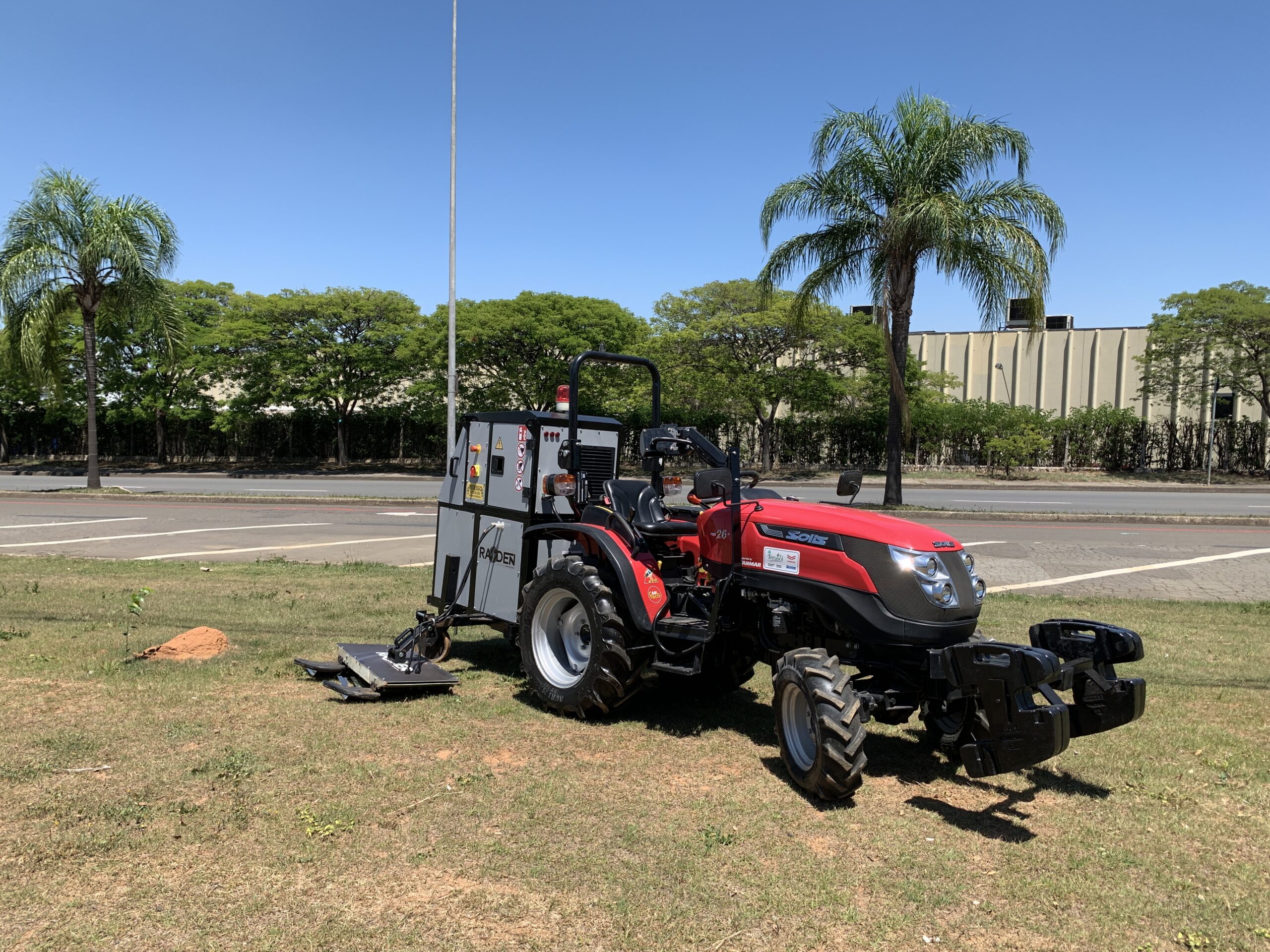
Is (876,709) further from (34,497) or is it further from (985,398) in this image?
(985,398)

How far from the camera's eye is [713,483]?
16.2 feet

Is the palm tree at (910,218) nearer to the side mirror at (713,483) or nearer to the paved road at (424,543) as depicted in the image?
the paved road at (424,543)

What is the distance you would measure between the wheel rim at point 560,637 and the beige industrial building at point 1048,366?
1322 inches

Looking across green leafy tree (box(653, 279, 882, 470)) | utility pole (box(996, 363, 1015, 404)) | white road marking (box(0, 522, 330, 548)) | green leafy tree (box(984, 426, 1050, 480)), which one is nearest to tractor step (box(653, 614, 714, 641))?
white road marking (box(0, 522, 330, 548))

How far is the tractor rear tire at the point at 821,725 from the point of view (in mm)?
4246

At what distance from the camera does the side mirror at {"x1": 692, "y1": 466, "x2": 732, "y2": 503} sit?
4.94 metres

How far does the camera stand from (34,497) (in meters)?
22.8

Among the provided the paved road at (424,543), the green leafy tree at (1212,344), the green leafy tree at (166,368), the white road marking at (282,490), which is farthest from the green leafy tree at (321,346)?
the green leafy tree at (1212,344)

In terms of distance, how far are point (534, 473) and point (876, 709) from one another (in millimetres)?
2835

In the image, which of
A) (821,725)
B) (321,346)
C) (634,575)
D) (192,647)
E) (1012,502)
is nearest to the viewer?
(821,725)

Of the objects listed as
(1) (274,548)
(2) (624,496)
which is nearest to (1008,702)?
(2) (624,496)

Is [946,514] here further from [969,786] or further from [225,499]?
[225,499]

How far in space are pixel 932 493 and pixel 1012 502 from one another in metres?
3.90

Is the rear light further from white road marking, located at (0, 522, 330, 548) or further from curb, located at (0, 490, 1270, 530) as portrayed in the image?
curb, located at (0, 490, 1270, 530)
